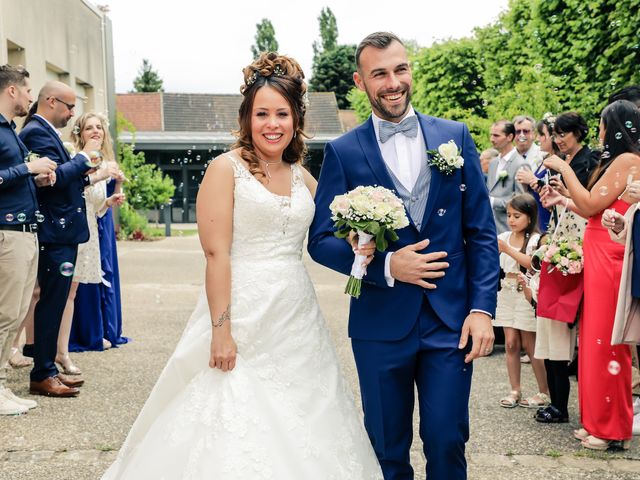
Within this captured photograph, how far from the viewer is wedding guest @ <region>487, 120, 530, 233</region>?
819cm

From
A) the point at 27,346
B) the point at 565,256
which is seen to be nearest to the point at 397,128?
the point at 565,256

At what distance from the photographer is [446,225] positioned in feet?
10.5

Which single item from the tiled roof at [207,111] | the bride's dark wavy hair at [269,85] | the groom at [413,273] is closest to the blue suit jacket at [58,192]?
the bride's dark wavy hair at [269,85]

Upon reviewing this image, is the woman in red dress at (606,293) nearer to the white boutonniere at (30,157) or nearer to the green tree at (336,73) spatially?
the white boutonniere at (30,157)

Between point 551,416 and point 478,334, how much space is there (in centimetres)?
274

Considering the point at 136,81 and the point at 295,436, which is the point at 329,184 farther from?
the point at 136,81

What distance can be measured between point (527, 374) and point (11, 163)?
498 cm

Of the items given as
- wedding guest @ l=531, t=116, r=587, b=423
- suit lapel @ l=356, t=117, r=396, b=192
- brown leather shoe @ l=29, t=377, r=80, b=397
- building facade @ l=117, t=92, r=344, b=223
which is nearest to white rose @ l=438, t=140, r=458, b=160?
suit lapel @ l=356, t=117, r=396, b=192

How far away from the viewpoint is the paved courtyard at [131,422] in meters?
4.48

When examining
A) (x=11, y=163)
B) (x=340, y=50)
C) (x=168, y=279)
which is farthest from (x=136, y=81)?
(x=11, y=163)

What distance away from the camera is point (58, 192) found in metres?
6.06

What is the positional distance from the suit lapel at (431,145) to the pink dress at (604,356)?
2.13 meters

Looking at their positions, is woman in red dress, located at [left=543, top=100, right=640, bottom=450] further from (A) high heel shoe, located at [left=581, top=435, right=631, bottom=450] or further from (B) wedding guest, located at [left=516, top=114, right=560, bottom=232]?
(B) wedding guest, located at [left=516, top=114, right=560, bottom=232]

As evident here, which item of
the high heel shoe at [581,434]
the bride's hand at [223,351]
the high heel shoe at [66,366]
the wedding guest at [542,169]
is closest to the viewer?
the bride's hand at [223,351]
